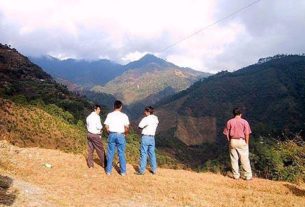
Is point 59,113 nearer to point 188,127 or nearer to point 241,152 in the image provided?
point 241,152

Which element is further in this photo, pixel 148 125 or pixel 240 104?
pixel 240 104

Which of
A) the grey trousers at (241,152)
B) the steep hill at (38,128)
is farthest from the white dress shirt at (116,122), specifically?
the steep hill at (38,128)

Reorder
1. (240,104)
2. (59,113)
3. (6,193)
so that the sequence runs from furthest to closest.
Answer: (240,104)
(59,113)
(6,193)

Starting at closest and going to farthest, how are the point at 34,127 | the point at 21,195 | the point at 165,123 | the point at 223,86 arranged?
the point at 21,195
the point at 34,127
the point at 165,123
the point at 223,86

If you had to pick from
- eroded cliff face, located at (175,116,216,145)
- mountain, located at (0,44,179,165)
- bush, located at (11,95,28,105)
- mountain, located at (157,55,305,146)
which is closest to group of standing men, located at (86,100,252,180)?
mountain, located at (0,44,179,165)

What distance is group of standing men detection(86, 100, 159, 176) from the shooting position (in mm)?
12055

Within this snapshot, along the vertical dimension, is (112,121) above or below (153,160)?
above

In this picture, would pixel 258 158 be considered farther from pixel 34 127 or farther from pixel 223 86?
pixel 223 86

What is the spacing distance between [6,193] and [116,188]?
2.73 meters

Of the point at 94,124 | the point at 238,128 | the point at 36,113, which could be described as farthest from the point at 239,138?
the point at 36,113

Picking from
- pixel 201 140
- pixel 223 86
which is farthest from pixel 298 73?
pixel 201 140

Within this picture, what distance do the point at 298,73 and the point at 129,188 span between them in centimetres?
13278

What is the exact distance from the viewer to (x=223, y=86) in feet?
472

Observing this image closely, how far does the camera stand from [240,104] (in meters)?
125
